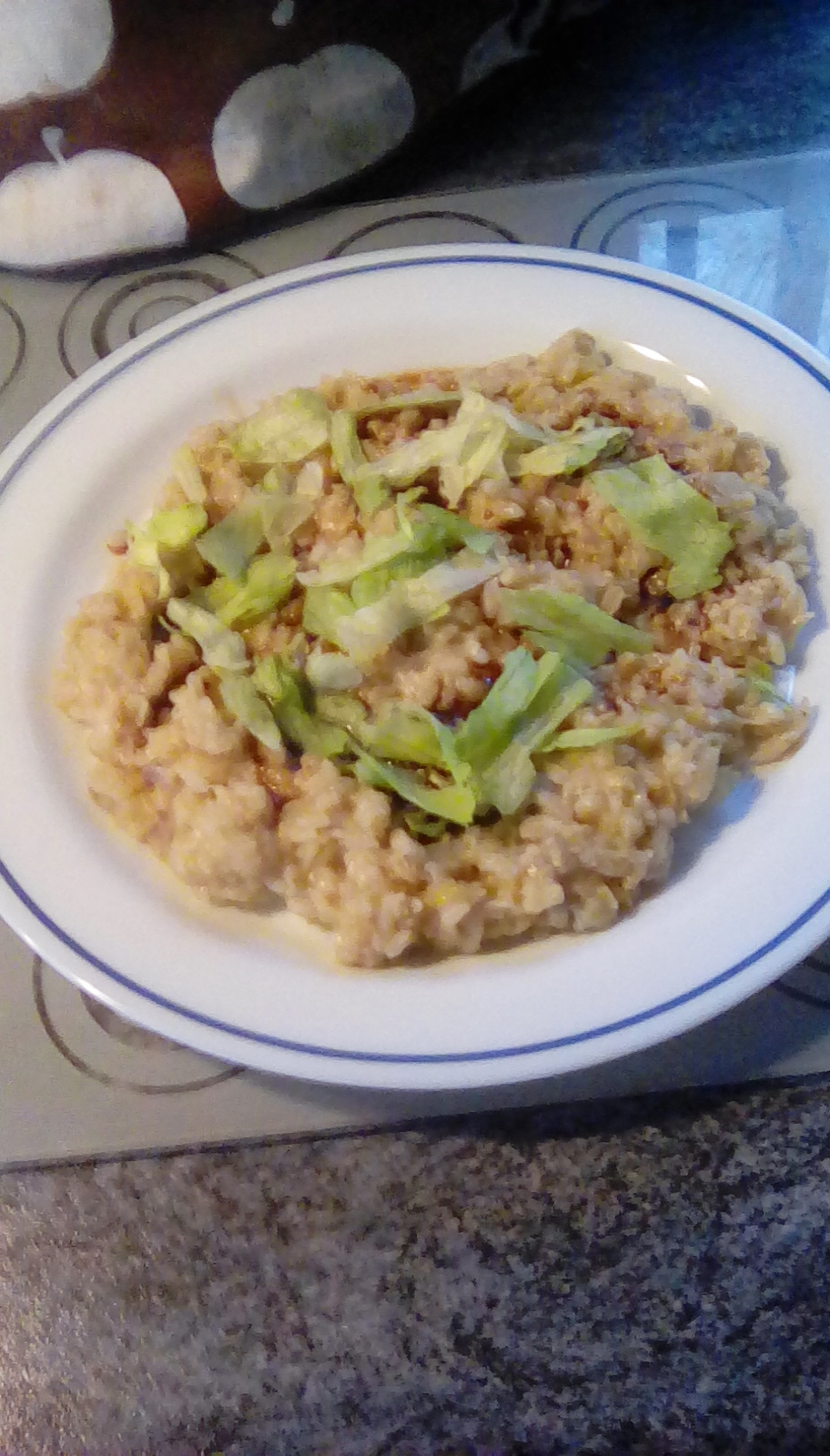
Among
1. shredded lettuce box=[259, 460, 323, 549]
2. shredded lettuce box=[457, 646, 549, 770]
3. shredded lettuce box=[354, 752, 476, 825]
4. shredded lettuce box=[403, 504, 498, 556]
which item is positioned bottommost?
shredded lettuce box=[354, 752, 476, 825]

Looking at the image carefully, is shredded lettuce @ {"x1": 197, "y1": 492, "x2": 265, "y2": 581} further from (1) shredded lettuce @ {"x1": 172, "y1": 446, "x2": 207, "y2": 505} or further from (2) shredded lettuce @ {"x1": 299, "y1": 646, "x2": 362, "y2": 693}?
(2) shredded lettuce @ {"x1": 299, "y1": 646, "x2": 362, "y2": 693}

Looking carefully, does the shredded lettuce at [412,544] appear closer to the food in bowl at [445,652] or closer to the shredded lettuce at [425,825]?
the food in bowl at [445,652]

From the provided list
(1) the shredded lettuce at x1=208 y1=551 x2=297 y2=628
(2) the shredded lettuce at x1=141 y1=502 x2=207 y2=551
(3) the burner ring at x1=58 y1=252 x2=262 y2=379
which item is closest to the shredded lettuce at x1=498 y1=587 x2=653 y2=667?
(1) the shredded lettuce at x1=208 y1=551 x2=297 y2=628

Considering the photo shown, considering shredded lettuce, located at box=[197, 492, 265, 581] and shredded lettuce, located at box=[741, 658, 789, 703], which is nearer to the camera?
shredded lettuce, located at box=[741, 658, 789, 703]

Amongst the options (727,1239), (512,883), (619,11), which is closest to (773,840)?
(512,883)

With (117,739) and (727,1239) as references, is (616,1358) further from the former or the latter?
(117,739)

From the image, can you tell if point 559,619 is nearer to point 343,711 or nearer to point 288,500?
point 343,711
